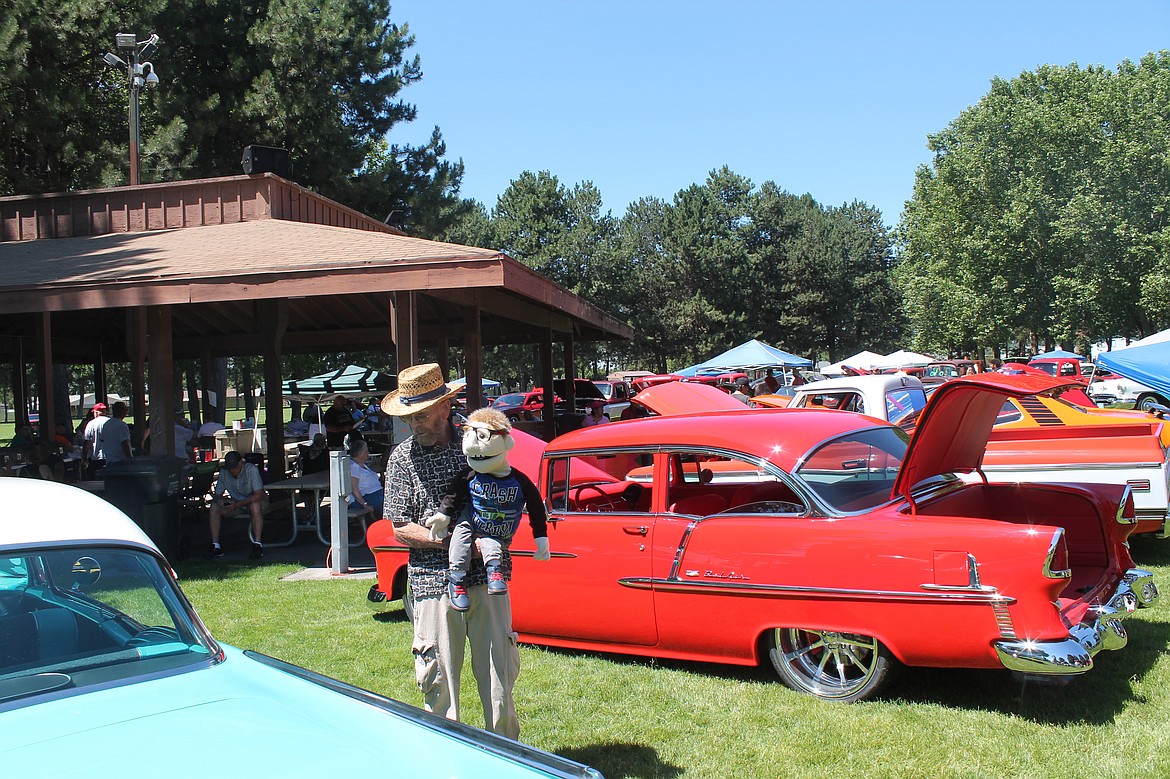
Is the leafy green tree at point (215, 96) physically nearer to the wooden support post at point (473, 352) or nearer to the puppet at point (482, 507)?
the wooden support post at point (473, 352)

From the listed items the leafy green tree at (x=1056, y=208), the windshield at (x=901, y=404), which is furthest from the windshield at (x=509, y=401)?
the leafy green tree at (x=1056, y=208)

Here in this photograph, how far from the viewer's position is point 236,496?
412 inches

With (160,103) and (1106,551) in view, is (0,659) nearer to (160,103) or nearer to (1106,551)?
(1106,551)

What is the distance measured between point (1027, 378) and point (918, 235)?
50346 millimetres

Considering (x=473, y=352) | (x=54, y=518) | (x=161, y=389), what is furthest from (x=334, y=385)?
(x=54, y=518)

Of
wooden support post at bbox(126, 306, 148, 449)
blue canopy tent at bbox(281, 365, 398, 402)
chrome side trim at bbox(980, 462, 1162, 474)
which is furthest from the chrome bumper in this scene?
blue canopy tent at bbox(281, 365, 398, 402)

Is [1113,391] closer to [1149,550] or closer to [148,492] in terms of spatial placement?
[1149,550]

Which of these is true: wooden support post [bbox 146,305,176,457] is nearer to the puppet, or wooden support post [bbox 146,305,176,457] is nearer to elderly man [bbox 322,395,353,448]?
elderly man [bbox 322,395,353,448]

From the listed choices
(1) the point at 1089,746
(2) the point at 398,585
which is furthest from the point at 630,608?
(1) the point at 1089,746

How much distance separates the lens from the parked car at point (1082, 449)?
7.52m

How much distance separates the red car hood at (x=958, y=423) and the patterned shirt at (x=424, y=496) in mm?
2504

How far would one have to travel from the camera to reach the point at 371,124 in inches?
1057

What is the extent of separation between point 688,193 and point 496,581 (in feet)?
188

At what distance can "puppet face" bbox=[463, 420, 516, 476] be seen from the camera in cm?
379
